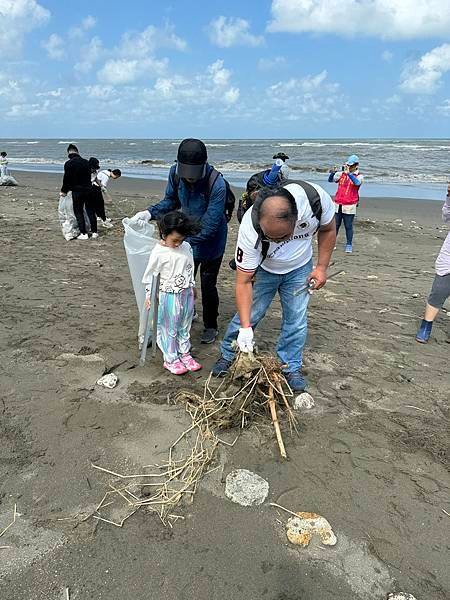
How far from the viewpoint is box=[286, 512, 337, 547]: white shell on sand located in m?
2.04

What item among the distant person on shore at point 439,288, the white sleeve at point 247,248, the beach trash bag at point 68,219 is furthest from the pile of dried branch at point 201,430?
the beach trash bag at point 68,219

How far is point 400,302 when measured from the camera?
5.32 metres

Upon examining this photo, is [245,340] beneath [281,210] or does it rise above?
beneath

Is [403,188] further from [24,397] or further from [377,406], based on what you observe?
[24,397]

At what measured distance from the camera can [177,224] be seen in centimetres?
314

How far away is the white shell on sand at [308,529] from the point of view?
204 cm

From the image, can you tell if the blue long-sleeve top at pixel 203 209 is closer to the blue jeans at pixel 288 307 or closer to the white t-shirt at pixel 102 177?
the blue jeans at pixel 288 307

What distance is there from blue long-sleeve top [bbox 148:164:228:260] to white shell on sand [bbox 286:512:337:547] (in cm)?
214

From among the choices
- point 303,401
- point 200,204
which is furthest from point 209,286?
point 303,401

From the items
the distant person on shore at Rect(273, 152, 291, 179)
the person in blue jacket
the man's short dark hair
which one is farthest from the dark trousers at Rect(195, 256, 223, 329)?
the distant person on shore at Rect(273, 152, 291, 179)

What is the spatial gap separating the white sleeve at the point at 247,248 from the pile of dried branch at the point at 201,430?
58 cm

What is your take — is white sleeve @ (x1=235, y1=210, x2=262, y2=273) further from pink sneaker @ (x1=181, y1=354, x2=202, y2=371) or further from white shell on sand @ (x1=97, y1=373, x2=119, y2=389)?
white shell on sand @ (x1=97, y1=373, x2=119, y2=389)

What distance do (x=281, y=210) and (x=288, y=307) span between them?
3.34ft

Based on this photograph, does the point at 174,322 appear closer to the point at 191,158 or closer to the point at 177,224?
the point at 177,224
